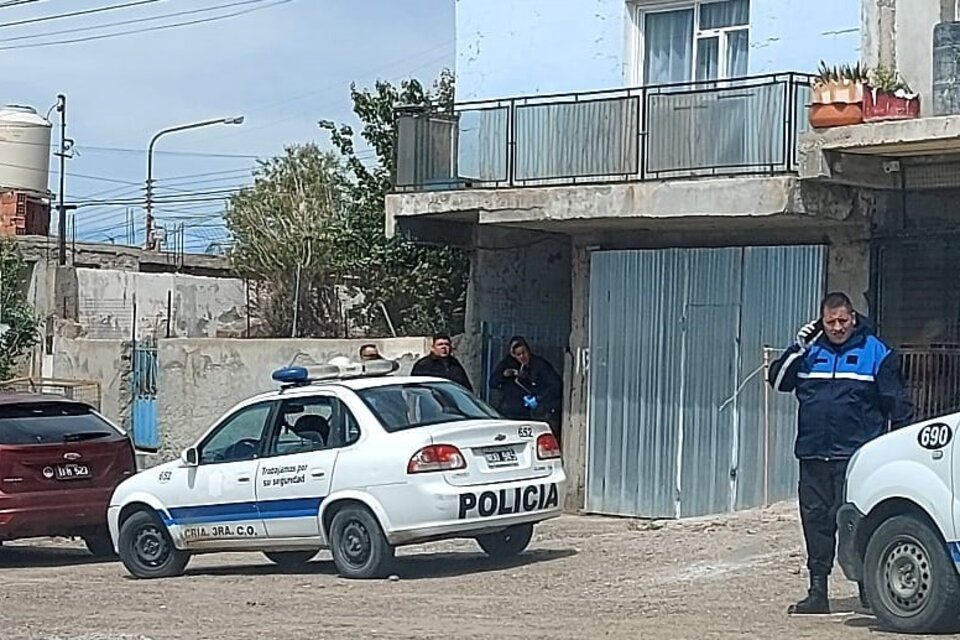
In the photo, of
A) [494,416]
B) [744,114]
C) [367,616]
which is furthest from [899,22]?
[367,616]

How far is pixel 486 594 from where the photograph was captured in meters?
12.5

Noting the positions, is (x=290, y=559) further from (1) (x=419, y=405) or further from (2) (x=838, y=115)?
(2) (x=838, y=115)

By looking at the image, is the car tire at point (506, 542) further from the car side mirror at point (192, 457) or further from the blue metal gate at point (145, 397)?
the blue metal gate at point (145, 397)

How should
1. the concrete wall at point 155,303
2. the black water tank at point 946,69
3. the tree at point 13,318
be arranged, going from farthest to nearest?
1. the concrete wall at point 155,303
2. the tree at point 13,318
3. the black water tank at point 946,69

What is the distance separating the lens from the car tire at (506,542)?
14.4m

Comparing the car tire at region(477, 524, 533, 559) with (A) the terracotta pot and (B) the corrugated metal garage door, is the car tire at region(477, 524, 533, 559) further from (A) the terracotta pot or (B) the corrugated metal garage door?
(A) the terracotta pot

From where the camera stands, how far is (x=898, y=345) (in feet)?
57.0

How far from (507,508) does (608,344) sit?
21.3 feet

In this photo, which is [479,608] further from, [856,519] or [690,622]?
[856,519]

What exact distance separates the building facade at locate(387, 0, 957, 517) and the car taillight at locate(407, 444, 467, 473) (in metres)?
5.22

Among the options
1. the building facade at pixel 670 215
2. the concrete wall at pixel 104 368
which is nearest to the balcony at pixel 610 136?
the building facade at pixel 670 215

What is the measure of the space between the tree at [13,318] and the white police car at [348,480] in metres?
14.0

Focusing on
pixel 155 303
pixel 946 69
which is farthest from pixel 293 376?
pixel 155 303

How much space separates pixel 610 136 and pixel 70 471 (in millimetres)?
6640
